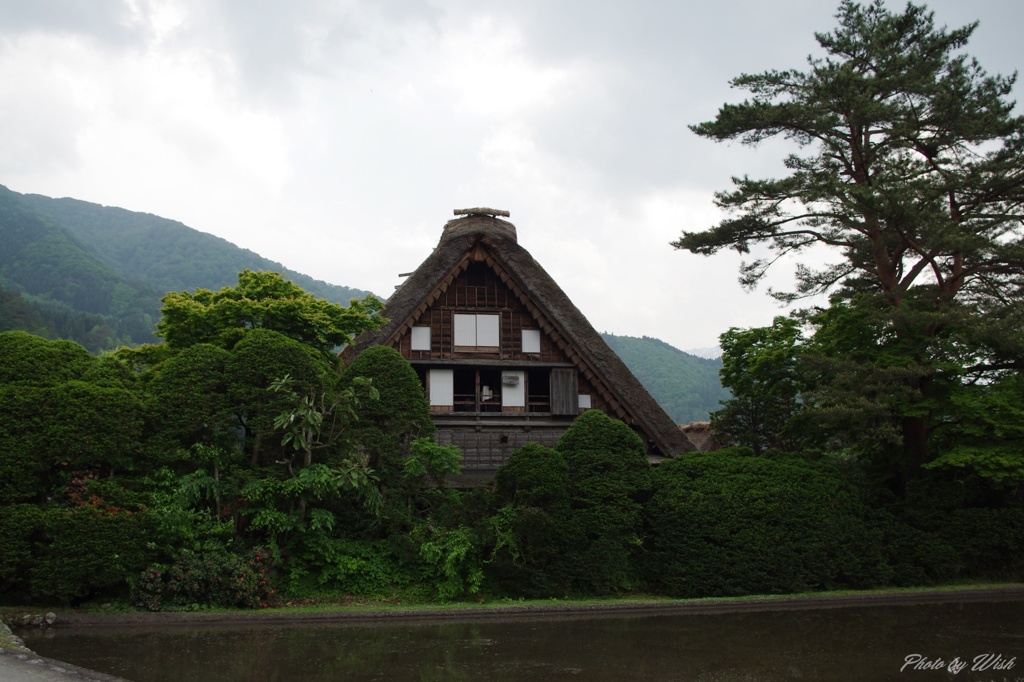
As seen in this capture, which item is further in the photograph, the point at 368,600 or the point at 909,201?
the point at 909,201

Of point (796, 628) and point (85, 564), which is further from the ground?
point (85, 564)

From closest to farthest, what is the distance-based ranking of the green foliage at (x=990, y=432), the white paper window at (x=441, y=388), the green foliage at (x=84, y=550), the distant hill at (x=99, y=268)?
1. the green foliage at (x=84, y=550)
2. the green foliage at (x=990, y=432)
3. the white paper window at (x=441, y=388)
4. the distant hill at (x=99, y=268)

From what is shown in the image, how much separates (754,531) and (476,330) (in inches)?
404

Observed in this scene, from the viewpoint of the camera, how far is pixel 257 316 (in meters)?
19.8

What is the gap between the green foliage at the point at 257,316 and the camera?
19.5 m

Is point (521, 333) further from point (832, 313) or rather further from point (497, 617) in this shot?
point (497, 617)

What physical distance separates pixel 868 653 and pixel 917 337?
10.0 metres

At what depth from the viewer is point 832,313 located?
2197 cm

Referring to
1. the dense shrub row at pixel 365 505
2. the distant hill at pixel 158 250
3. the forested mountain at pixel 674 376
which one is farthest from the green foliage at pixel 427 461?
the distant hill at pixel 158 250

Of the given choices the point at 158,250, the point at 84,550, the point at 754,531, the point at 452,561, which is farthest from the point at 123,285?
the point at 754,531

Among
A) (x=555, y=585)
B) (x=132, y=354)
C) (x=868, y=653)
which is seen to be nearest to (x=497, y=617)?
(x=555, y=585)

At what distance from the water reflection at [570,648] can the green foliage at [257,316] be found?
7.52m

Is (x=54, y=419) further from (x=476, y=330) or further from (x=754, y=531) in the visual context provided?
(x=754, y=531)

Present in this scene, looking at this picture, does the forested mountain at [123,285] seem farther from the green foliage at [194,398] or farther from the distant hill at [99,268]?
the green foliage at [194,398]
